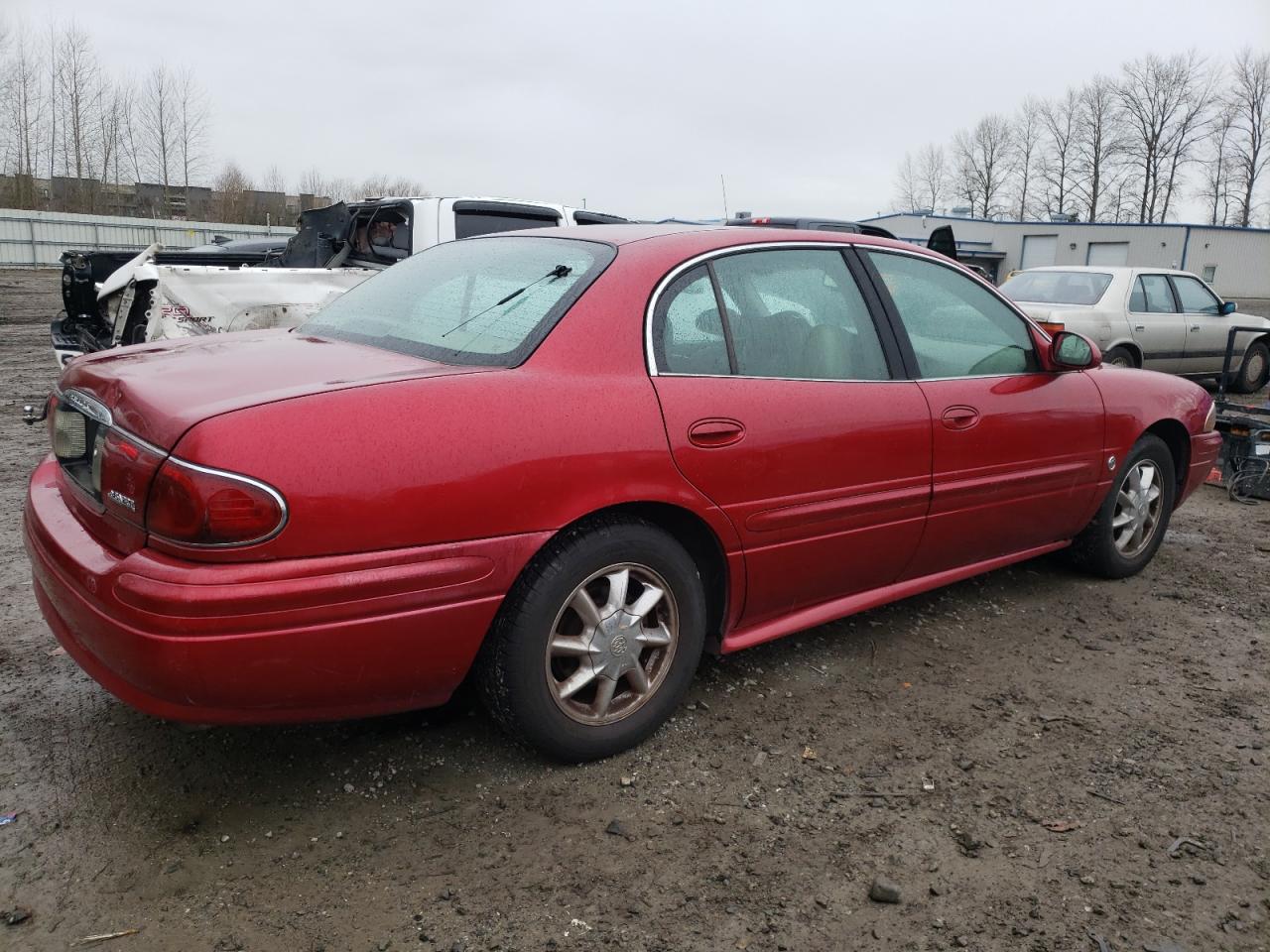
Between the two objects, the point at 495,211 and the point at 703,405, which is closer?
the point at 703,405

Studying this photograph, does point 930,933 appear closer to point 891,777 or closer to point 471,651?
point 891,777

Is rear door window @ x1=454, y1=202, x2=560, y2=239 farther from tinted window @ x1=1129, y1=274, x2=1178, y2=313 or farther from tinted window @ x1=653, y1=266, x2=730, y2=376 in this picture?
tinted window @ x1=1129, y1=274, x2=1178, y2=313

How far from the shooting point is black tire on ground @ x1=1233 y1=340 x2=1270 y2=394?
11.5 metres

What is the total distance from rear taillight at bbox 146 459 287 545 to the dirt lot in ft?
2.63

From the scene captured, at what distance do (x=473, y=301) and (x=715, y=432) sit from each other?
0.83 m

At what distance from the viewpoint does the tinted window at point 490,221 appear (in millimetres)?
7258

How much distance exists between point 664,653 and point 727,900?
2.55 feet

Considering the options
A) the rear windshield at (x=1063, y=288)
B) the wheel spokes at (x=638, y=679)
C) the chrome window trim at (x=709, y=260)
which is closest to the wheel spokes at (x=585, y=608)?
the wheel spokes at (x=638, y=679)

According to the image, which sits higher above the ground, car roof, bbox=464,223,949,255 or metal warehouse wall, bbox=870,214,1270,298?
metal warehouse wall, bbox=870,214,1270,298

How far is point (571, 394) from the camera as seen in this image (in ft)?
8.43

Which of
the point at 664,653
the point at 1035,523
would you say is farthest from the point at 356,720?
the point at 1035,523

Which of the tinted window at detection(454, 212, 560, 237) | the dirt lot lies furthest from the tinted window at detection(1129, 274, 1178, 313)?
the dirt lot

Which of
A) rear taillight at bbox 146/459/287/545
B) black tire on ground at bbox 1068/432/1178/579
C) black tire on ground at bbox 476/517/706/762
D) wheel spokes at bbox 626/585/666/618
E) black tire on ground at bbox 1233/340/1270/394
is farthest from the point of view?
black tire on ground at bbox 1233/340/1270/394

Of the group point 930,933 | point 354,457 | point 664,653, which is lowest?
point 930,933
